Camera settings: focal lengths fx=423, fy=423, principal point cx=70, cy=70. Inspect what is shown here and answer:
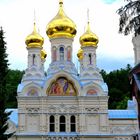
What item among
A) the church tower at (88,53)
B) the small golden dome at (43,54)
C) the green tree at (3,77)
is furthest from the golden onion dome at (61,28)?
the green tree at (3,77)

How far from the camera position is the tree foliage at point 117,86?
57094mm

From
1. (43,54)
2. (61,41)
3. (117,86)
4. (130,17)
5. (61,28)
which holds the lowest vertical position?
(130,17)

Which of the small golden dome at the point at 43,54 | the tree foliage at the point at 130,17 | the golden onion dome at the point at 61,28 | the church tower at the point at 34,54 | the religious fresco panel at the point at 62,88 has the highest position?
the golden onion dome at the point at 61,28

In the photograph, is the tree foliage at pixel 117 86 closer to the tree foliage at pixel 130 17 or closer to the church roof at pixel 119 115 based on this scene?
the church roof at pixel 119 115

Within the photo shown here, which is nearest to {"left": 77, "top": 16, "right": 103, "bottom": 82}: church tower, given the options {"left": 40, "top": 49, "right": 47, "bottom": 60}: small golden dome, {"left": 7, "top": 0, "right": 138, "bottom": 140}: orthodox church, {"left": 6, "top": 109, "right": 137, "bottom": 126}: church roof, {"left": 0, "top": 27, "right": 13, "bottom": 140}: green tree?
{"left": 7, "top": 0, "right": 138, "bottom": 140}: orthodox church

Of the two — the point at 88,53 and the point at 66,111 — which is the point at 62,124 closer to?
the point at 66,111

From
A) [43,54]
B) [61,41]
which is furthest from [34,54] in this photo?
[43,54]

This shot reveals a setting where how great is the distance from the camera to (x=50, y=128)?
36.2m

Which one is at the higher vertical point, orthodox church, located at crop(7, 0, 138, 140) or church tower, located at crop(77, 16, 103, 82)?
church tower, located at crop(77, 16, 103, 82)

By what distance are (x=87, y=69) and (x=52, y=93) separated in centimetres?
411

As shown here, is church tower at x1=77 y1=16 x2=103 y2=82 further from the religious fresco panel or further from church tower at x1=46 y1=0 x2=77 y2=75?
the religious fresco panel

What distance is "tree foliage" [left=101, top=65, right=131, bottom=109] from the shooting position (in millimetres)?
57094

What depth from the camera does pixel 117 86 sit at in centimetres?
6094

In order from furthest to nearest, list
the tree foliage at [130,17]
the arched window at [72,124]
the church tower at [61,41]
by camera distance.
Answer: the church tower at [61,41] < the arched window at [72,124] < the tree foliage at [130,17]
